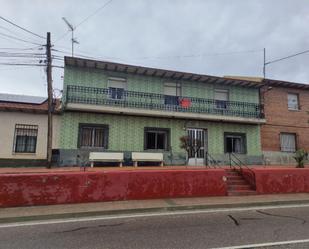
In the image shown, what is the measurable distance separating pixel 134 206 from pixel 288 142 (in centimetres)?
1646

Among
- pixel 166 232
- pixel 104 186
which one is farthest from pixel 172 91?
pixel 166 232

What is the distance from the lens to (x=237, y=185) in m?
11.8

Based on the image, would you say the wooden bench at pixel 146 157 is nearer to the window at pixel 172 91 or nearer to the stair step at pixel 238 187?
the window at pixel 172 91

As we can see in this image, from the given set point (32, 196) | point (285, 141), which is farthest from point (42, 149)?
point (285, 141)

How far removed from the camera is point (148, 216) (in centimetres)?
789

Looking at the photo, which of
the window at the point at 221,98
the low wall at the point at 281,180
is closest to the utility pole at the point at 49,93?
the low wall at the point at 281,180

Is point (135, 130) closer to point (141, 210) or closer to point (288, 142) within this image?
point (141, 210)

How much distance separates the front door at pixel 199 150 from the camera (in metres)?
18.2

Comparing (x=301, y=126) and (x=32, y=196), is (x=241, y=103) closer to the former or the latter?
(x=301, y=126)

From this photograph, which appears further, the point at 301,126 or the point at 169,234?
the point at 301,126

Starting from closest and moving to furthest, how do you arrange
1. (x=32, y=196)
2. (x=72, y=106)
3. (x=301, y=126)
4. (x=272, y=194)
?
(x=32, y=196) → (x=272, y=194) → (x=72, y=106) → (x=301, y=126)

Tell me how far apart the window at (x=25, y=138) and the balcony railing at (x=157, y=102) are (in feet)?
10.1

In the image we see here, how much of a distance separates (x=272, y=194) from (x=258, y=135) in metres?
9.14

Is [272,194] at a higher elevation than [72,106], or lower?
lower
